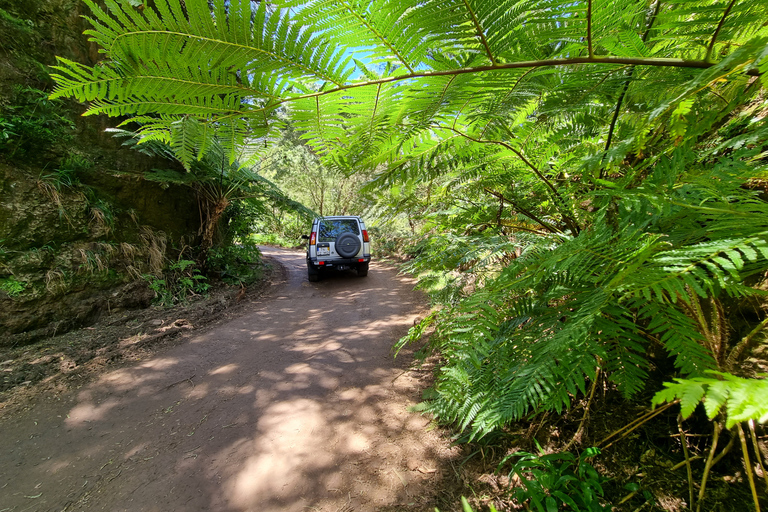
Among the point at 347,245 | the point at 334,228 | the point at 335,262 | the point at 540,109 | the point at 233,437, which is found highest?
the point at 540,109

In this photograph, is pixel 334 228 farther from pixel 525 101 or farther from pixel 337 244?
pixel 525 101

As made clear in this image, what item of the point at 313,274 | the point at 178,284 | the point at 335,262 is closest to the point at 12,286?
the point at 178,284

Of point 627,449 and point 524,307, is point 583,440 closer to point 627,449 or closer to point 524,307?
point 627,449

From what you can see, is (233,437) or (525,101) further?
(233,437)

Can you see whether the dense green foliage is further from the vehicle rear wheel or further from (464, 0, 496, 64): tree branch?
the vehicle rear wheel

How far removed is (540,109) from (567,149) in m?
0.69

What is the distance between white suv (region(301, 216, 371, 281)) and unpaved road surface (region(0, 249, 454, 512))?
3.40 metres

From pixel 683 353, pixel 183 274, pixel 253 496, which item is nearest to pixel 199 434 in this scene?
pixel 253 496

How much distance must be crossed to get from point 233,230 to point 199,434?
5990 millimetres

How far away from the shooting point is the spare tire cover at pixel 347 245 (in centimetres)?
704

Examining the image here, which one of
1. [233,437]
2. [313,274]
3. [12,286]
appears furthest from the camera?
[313,274]

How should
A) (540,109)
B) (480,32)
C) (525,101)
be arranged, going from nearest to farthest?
1. (480,32)
2. (525,101)
3. (540,109)

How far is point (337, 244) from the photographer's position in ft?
23.1

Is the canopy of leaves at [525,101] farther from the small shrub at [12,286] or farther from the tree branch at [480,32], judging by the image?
Result: the small shrub at [12,286]
